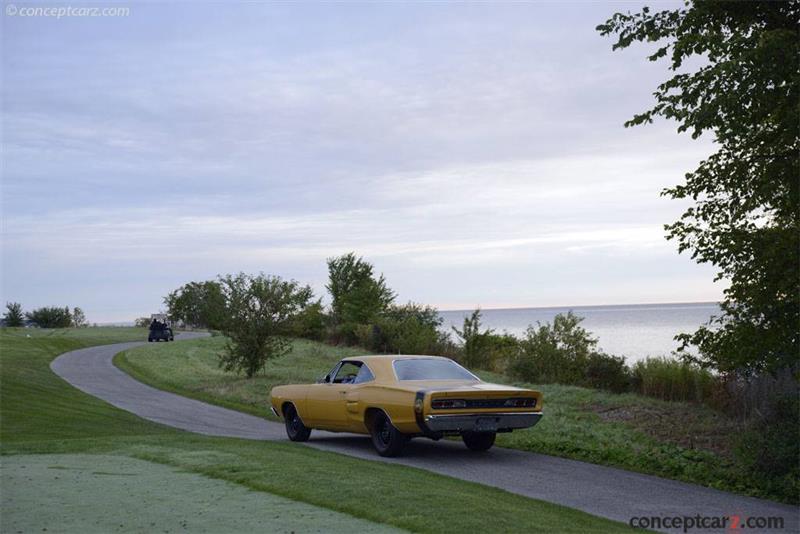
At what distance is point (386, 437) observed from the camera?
13.8 meters

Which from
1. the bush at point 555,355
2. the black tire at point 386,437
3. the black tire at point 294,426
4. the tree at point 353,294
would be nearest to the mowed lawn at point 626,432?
the bush at point 555,355

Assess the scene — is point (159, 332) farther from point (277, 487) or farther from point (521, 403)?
point (277, 487)

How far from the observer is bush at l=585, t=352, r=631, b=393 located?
2397 cm

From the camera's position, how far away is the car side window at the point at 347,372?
14984 mm

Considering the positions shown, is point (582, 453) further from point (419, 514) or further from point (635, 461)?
point (419, 514)

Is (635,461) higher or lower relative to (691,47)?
lower

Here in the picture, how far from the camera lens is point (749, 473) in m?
11.5

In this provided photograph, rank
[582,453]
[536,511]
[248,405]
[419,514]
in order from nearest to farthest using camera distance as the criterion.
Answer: [419,514]
[536,511]
[582,453]
[248,405]

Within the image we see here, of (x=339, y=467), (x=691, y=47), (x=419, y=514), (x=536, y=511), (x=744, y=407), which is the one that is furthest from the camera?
(x=744, y=407)

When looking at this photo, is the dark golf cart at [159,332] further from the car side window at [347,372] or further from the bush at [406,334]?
the car side window at [347,372]

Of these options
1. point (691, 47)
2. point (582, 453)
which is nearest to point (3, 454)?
point (582, 453)

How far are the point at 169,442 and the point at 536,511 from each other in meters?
7.13

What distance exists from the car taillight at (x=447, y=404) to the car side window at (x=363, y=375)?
168 centimetres

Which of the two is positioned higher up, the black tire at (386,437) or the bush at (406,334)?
the bush at (406,334)
